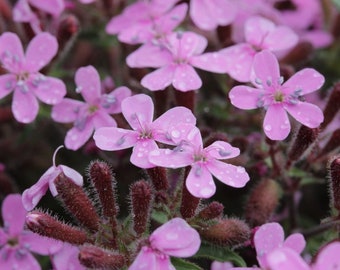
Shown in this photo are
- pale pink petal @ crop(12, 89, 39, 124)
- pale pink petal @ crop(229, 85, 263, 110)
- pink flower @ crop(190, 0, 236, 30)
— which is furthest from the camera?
pink flower @ crop(190, 0, 236, 30)

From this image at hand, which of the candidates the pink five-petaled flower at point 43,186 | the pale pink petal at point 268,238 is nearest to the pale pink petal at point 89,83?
the pink five-petaled flower at point 43,186

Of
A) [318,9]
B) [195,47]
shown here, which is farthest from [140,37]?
[318,9]

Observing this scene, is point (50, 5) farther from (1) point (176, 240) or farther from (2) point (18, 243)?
(1) point (176, 240)

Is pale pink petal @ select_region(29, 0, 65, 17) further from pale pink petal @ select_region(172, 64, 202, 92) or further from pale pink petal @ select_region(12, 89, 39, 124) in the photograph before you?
pale pink petal @ select_region(172, 64, 202, 92)

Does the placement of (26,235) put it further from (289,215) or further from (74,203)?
(289,215)

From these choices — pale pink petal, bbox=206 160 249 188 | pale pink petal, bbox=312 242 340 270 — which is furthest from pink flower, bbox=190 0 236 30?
pale pink petal, bbox=312 242 340 270

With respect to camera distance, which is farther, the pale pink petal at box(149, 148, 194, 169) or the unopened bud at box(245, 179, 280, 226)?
the unopened bud at box(245, 179, 280, 226)

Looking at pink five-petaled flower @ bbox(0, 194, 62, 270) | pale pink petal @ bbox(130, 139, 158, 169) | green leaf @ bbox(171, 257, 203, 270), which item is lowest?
pink five-petaled flower @ bbox(0, 194, 62, 270)


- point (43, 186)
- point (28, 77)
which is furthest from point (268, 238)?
point (28, 77)
